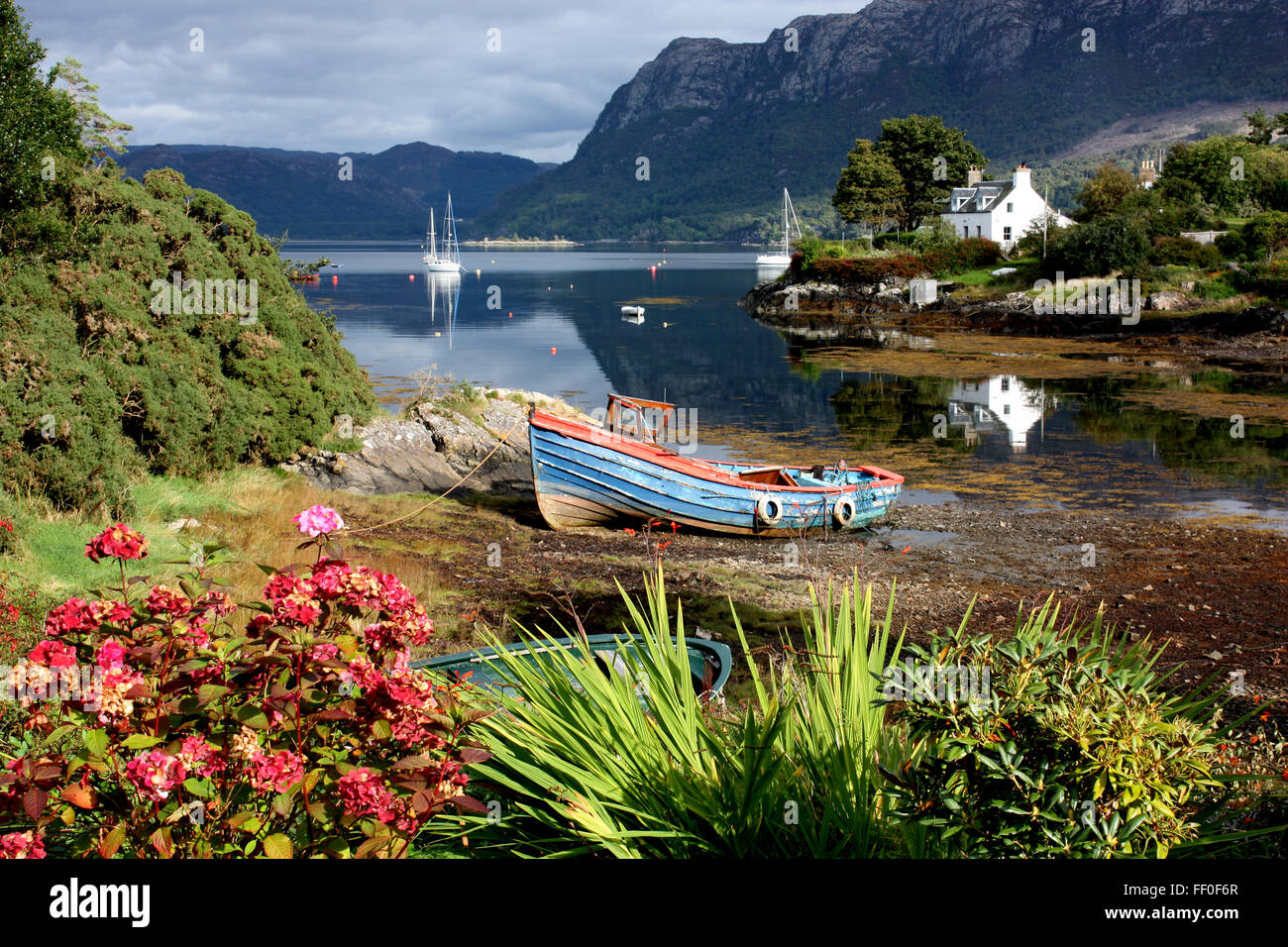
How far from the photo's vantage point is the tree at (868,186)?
77.9 metres

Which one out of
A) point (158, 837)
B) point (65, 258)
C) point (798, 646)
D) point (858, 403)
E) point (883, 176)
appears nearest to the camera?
point (158, 837)

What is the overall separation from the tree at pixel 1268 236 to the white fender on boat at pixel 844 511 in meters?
44.4

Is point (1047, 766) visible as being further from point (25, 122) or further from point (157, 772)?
point (25, 122)

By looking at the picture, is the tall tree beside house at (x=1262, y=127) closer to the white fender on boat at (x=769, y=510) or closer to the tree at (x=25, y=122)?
the white fender on boat at (x=769, y=510)

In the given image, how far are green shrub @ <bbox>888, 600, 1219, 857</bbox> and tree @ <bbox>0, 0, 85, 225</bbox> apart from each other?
16478 millimetres

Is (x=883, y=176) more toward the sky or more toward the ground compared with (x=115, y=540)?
more toward the sky

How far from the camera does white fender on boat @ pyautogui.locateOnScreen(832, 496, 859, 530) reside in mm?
18375

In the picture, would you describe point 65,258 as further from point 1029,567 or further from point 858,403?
point 858,403

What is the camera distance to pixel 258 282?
20.5 m

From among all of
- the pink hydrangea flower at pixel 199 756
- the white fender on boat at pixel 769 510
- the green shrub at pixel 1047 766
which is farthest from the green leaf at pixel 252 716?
the white fender on boat at pixel 769 510

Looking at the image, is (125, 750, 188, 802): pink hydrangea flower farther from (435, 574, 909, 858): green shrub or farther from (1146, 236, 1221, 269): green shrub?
(1146, 236, 1221, 269): green shrub

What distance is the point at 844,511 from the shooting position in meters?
18.4

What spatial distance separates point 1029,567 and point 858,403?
1960 centimetres
